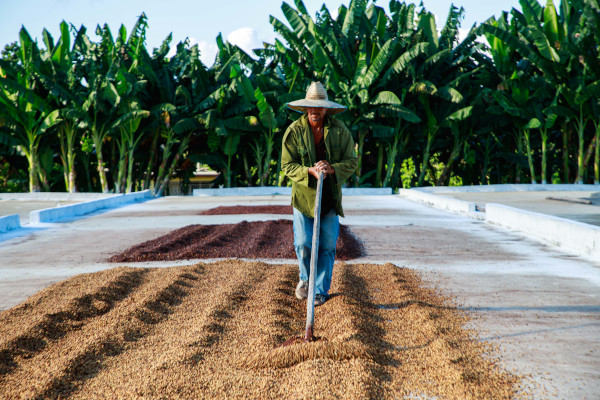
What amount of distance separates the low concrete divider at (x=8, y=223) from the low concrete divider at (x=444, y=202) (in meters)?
8.90

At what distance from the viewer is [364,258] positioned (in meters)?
6.84

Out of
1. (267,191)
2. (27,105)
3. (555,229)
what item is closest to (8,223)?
(555,229)

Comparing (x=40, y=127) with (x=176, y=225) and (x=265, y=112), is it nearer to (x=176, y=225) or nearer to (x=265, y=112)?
(x=265, y=112)

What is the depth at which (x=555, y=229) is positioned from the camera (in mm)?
7789

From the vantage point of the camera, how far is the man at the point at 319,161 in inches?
169

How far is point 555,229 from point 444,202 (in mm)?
6659

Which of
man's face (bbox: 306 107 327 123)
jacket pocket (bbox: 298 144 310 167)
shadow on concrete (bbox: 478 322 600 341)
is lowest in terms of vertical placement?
shadow on concrete (bbox: 478 322 600 341)

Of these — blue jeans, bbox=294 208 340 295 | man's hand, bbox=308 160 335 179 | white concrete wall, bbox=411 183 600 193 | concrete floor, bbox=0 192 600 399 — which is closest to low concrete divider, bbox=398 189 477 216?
concrete floor, bbox=0 192 600 399

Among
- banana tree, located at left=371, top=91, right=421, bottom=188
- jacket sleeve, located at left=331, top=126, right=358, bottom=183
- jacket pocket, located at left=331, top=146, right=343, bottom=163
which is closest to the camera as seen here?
jacket sleeve, located at left=331, top=126, right=358, bottom=183

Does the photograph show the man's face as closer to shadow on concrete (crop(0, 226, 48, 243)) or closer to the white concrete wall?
shadow on concrete (crop(0, 226, 48, 243))

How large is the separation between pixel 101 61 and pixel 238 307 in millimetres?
20135

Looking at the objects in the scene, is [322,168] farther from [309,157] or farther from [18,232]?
[18,232]

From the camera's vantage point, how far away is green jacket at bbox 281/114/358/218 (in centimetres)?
430

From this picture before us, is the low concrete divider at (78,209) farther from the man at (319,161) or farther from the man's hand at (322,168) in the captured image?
the man's hand at (322,168)
